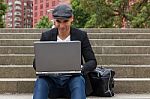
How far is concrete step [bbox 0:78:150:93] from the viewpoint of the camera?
18.8ft

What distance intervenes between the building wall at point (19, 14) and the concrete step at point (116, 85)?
131861 mm

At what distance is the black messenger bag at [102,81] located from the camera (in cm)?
530

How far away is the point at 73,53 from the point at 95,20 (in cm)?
1952

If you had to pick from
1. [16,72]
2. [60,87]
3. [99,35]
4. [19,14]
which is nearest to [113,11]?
[99,35]

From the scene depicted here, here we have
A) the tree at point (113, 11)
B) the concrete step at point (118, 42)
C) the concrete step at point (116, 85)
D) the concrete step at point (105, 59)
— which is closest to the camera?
the concrete step at point (116, 85)

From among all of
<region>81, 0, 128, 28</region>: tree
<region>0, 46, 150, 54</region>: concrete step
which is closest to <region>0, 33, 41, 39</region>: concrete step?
<region>0, 46, 150, 54</region>: concrete step

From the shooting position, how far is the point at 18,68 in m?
6.24

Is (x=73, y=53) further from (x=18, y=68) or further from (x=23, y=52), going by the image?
(x=23, y=52)

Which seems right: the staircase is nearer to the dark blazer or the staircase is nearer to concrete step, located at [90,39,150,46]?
concrete step, located at [90,39,150,46]

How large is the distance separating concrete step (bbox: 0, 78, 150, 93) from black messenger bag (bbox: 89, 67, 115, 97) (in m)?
0.47

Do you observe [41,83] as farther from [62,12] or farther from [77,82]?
[62,12]

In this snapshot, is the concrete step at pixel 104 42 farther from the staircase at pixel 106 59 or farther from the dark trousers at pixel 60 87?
the dark trousers at pixel 60 87

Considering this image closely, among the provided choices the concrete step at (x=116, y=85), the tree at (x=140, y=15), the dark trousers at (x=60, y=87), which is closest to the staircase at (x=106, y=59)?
the concrete step at (x=116, y=85)

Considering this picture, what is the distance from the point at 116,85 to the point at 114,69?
53 cm
